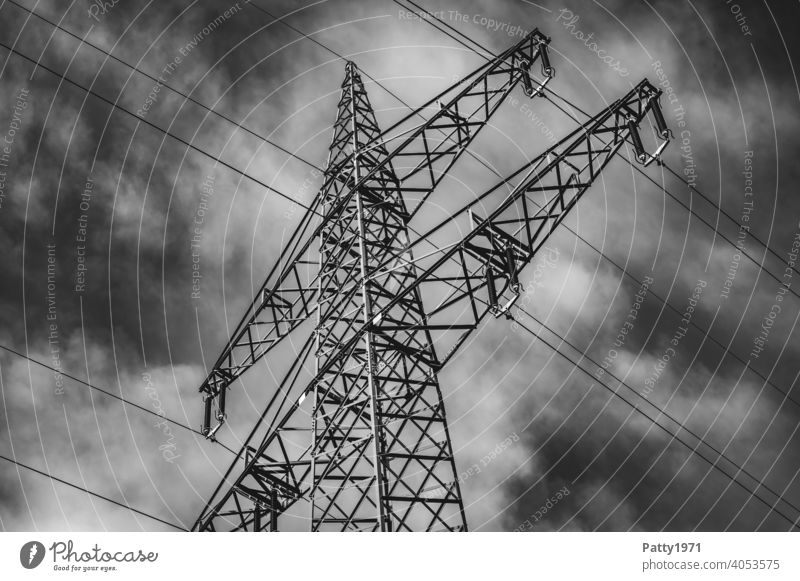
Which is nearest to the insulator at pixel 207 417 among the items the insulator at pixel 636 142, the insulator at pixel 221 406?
the insulator at pixel 221 406

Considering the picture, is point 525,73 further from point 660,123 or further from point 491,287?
point 491,287

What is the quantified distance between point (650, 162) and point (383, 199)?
6540 mm
